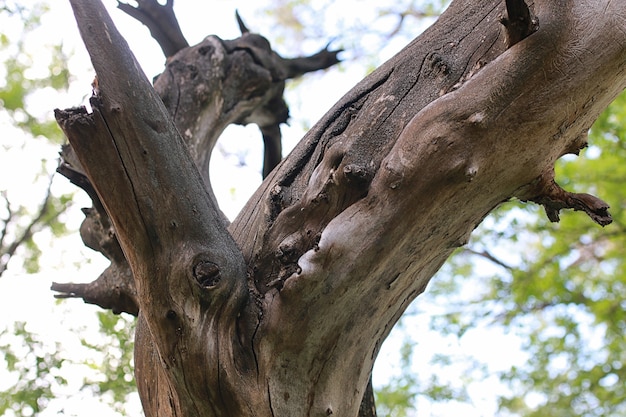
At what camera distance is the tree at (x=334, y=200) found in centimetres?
166

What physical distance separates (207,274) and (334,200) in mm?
489

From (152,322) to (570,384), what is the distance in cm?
631

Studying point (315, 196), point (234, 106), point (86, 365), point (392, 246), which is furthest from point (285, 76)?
point (86, 365)

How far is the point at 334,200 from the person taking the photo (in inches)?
72.9

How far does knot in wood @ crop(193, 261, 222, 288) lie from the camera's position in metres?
1.70

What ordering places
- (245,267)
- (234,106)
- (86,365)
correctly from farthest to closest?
(86,365) → (234,106) → (245,267)

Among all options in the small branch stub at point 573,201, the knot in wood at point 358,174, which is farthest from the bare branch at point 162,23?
the small branch stub at point 573,201

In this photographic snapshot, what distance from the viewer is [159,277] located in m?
1.69

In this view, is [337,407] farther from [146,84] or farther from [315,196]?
[146,84]

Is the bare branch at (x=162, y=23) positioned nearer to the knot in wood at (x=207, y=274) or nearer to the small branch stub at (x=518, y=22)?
the knot in wood at (x=207, y=274)

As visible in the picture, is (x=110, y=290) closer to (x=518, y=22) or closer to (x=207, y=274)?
(x=207, y=274)

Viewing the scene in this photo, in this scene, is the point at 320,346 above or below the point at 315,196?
below

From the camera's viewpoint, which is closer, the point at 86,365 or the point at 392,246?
the point at 392,246

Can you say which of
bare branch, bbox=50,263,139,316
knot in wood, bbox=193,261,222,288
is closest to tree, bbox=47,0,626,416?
knot in wood, bbox=193,261,222,288
